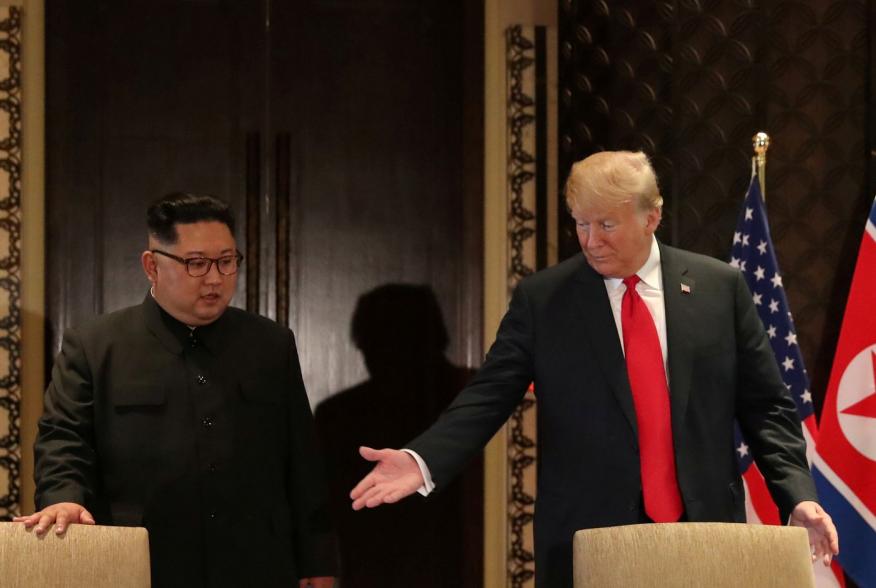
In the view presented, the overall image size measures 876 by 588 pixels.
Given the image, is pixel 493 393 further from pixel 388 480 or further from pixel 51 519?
pixel 51 519

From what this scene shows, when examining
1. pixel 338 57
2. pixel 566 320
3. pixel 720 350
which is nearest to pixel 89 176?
pixel 338 57

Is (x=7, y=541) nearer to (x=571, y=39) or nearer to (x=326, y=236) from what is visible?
(x=326, y=236)

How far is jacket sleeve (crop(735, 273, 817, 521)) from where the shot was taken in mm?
3021

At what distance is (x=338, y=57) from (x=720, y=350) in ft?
7.78

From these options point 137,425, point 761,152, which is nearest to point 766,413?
point 761,152

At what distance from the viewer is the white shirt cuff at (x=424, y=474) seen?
2.99 m

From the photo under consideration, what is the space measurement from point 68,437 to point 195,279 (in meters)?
0.52

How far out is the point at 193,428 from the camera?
130 inches

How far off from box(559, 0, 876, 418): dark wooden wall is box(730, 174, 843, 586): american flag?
0.48 ft

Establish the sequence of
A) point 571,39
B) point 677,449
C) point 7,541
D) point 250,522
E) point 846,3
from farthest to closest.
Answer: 1. point 571,39
2. point 846,3
3. point 250,522
4. point 677,449
5. point 7,541

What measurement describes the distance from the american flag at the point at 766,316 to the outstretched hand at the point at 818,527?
1134 mm

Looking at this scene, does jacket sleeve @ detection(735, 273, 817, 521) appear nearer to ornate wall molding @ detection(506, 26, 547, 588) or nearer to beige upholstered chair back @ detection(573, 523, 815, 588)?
beige upholstered chair back @ detection(573, 523, 815, 588)

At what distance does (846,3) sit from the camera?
418 cm

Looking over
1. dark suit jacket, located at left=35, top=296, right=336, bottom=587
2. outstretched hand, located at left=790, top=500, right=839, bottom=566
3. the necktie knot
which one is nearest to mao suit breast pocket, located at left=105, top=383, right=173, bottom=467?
dark suit jacket, located at left=35, top=296, right=336, bottom=587
